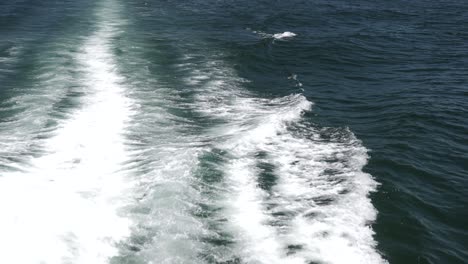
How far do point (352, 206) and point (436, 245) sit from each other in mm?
2435

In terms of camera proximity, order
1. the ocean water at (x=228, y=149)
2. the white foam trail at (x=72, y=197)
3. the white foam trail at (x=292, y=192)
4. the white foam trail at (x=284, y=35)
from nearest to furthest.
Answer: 1. the white foam trail at (x=72, y=197)
2. the white foam trail at (x=292, y=192)
3. the ocean water at (x=228, y=149)
4. the white foam trail at (x=284, y=35)

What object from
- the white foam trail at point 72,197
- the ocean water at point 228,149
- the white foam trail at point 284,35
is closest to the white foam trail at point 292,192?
the ocean water at point 228,149

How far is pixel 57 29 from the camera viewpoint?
112ft

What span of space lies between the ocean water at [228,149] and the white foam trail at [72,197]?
0.17 ft

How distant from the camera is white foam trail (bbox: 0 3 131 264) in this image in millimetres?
11602

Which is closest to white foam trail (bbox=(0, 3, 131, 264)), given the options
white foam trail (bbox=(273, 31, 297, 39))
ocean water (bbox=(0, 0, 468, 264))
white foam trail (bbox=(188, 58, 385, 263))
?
ocean water (bbox=(0, 0, 468, 264))

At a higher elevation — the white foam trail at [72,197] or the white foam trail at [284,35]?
the white foam trail at [284,35]

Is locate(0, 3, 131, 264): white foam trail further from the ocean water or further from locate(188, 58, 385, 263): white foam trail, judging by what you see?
locate(188, 58, 385, 263): white foam trail

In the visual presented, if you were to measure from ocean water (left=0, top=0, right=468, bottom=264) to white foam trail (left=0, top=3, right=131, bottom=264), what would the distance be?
5cm

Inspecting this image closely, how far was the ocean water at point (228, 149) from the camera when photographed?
12.3 meters

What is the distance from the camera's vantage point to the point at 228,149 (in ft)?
55.6

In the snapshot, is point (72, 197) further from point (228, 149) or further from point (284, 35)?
point (284, 35)

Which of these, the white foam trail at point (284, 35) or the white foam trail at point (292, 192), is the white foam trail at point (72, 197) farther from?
the white foam trail at point (284, 35)

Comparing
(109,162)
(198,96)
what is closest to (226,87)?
(198,96)
